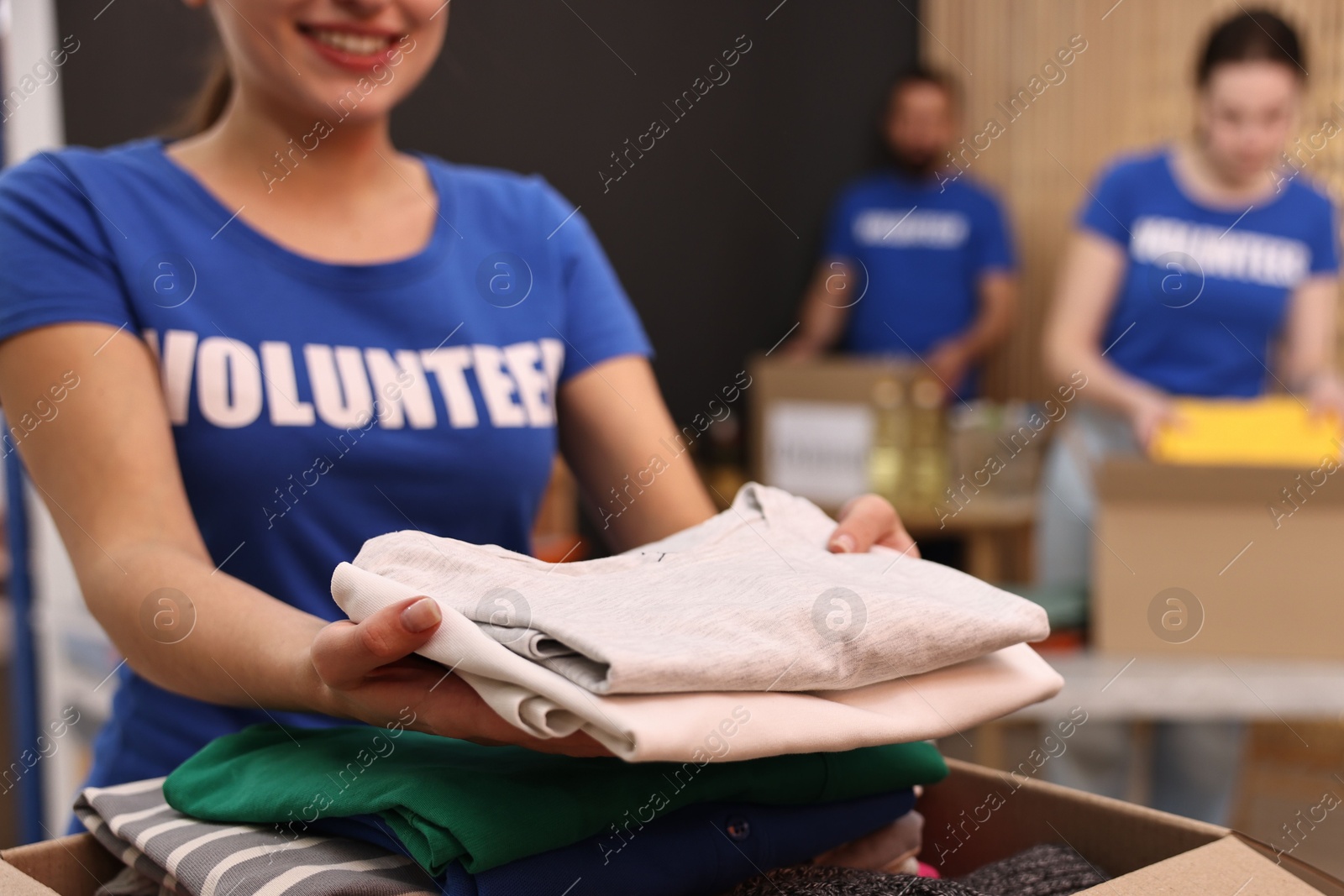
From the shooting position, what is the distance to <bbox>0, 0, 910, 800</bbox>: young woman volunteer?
725 millimetres

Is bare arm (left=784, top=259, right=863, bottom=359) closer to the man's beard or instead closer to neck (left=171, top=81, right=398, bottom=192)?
the man's beard

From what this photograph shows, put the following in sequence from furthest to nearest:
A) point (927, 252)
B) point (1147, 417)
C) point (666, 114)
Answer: point (927, 252) < point (666, 114) < point (1147, 417)

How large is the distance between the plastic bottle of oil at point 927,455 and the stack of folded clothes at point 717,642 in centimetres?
233

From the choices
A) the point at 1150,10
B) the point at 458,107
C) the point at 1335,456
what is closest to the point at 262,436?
the point at 1335,456

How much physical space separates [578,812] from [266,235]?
1.72 feet

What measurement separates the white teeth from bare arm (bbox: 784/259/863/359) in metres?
3.16

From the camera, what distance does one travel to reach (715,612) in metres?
0.53

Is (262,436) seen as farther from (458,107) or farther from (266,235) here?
(458,107)

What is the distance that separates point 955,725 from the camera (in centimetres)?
56

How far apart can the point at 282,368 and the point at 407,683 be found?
36 centimetres

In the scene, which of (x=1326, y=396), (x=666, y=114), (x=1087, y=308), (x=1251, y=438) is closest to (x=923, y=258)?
(x=666, y=114)

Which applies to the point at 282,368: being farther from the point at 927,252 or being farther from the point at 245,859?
the point at 927,252

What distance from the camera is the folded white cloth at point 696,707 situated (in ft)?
1.53

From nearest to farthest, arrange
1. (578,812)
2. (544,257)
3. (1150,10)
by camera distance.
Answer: (578,812)
(544,257)
(1150,10)
